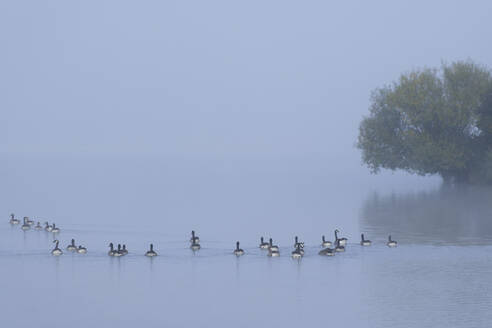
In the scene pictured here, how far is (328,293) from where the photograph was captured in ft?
97.1

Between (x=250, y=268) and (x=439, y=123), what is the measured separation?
44647 mm

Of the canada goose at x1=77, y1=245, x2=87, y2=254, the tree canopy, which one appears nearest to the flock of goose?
the canada goose at x1=77, y1=245, x2=87, y2=254

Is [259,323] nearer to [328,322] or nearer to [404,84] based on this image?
[328,322]

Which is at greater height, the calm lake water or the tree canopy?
the tree canopy

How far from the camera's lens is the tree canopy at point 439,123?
74.2 metres

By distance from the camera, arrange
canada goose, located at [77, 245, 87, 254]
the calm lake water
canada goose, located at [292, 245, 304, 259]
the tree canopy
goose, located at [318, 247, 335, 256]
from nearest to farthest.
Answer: the calm lake water
canada goose, located at [292, 245, 304, 259]
goose, located at [318, 247, 335, 256]
canada goose, located at [77, 245, 87, 254]
the tree canopy

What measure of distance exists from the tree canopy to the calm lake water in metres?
9.89

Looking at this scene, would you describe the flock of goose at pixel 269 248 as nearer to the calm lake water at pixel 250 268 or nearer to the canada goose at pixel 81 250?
the canada goose at pixel 81 250

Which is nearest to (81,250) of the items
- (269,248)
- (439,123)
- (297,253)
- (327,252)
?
(269,248)

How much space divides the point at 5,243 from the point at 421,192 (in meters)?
42.3

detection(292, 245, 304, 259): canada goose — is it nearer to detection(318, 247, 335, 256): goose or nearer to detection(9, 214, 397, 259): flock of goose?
detection(9, 214, 397, 259): flock of goose

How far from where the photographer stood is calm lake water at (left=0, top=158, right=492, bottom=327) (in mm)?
26719

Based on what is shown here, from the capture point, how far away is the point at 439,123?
7500 cm

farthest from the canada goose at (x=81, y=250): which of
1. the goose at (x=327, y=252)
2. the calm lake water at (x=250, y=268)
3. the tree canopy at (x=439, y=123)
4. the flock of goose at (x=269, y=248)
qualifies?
the tree canopy at (x=439, y=123)
